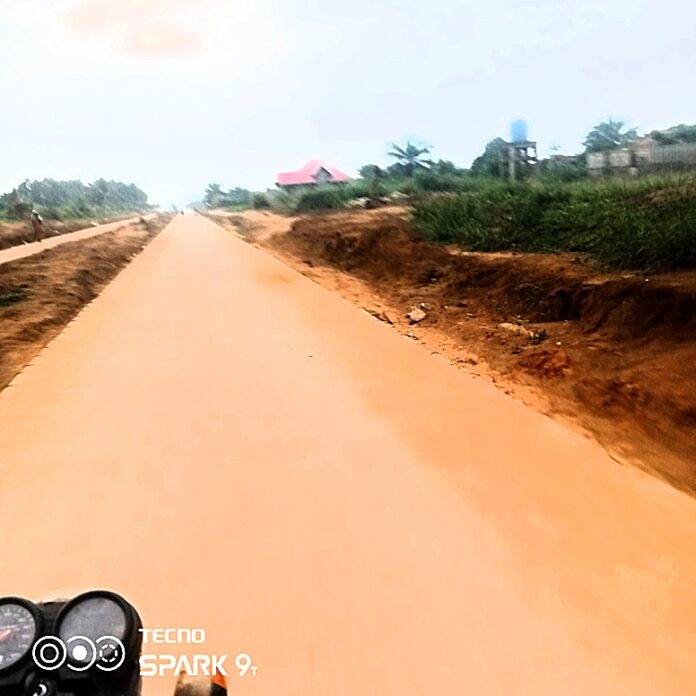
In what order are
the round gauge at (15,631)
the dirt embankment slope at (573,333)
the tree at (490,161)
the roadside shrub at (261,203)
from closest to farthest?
the round gauge at (15,631) < the dirt embankment slope at (573,333) < the tree at (490,161) < the roadside shrub at (261,203)

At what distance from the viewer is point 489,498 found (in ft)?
10.4

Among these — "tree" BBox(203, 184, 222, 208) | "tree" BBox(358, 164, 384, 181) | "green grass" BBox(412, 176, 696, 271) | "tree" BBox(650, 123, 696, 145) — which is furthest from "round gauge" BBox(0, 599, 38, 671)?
"tree" BBox(203, 184, 222, 208)

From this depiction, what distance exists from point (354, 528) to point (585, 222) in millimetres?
8044

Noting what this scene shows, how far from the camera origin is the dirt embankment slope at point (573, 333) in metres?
4.56

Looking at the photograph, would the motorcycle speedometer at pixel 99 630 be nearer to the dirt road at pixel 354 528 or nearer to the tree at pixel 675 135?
the dirt road at pixel 354 528

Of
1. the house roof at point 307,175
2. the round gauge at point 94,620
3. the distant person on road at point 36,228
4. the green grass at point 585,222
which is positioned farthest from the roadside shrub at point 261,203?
the round gauge at point 94,620

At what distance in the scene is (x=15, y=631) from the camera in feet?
4.13

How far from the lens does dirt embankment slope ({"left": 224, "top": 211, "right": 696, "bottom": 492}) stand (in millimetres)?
4562

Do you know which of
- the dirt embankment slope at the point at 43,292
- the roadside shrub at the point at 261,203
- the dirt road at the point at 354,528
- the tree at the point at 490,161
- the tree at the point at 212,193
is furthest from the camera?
the tree at the point at 212,193

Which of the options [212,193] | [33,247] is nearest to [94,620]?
[33,247]

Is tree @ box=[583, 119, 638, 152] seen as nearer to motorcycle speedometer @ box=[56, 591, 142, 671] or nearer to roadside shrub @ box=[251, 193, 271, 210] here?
roadside shrub @ box=[251, 193, 271, 210]

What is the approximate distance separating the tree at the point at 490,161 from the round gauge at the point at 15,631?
25204 mm

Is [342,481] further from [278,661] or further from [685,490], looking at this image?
[685,490]

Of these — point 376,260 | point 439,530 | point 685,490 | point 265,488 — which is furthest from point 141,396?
point 376,260
